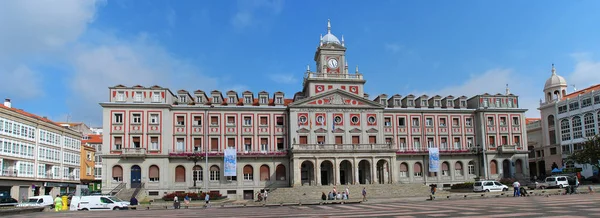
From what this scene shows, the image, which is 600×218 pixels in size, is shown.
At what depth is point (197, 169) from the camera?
6209 centimetres

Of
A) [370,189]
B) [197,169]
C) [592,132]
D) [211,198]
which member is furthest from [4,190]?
[592,132]

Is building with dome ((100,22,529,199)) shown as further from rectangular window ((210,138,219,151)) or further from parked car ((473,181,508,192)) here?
parked car ((473,181,508,192))

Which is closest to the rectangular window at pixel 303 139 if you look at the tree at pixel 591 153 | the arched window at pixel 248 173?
the arched window at pixel 248 173

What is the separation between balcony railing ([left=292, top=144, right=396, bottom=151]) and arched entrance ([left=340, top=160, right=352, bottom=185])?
2642mm

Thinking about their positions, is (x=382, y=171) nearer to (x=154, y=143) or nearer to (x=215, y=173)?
(x=215, y=173)

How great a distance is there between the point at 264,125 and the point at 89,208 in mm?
28800

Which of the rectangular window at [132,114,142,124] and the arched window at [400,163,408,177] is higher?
the rectangular window at [132,114,142,124]

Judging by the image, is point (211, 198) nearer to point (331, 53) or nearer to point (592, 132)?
point (331, 53)

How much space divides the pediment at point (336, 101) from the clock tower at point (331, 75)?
947 millimetres

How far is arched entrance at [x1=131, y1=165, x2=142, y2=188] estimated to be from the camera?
196 feet

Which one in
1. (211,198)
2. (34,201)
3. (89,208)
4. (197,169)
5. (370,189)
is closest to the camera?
(89,208)

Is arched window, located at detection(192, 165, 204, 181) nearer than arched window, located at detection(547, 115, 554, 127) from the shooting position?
Yes

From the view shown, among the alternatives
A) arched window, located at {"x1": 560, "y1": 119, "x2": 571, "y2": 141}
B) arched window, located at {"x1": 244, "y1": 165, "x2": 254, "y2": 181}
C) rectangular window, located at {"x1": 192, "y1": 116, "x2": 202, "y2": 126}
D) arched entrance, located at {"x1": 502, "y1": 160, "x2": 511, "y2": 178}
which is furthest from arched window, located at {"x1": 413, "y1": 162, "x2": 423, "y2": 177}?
rectangular window, located at {"x1": 192, "y1": 116, "x2": 202, "y2": 126}

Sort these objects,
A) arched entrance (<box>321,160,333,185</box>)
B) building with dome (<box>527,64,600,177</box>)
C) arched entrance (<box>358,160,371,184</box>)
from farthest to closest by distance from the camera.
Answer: building with dome (<box>527,64,600,177</box>), arched entrance (<box>321,160,333,185</box>), arched entrance (<box>358,160,371,184</box>)
